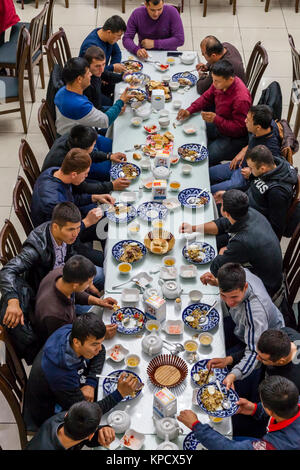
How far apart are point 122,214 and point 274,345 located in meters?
1.74

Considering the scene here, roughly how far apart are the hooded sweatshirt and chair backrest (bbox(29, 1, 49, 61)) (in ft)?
10.8

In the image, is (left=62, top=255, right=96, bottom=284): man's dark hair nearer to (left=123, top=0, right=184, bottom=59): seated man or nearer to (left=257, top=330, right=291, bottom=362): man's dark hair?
(left=257, top=330, right=291, bottom=362): man's dark hair

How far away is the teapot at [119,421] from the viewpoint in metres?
3.05

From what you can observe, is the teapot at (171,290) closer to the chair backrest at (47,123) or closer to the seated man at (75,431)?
the seated man at (75,431)

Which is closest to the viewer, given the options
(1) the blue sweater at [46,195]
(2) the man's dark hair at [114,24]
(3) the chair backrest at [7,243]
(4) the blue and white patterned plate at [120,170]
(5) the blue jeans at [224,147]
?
(3) the chair backrest at [7,243]

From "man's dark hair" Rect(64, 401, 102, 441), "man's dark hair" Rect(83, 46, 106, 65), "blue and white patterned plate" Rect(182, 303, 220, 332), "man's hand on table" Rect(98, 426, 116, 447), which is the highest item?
"man's dark hair" Rect(83, 46, 106, 65)

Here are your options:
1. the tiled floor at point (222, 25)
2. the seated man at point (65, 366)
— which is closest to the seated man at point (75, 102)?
the tiled floor at point (222, 25)

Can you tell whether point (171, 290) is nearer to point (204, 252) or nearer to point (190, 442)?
point (204, 252)

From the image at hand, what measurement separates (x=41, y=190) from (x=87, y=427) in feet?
6.56

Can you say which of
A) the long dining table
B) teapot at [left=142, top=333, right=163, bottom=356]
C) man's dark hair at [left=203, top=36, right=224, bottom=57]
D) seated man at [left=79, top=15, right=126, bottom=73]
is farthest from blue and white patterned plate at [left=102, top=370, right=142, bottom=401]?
seated man at [left=79, top=15, right=126, bottom=73]

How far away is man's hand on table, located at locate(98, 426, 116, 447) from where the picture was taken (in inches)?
118

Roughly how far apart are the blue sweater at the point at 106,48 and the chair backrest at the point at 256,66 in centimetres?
147

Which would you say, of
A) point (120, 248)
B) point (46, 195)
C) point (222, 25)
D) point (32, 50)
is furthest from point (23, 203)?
point (222, 25)

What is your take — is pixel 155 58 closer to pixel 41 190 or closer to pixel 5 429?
pixel 41 190
